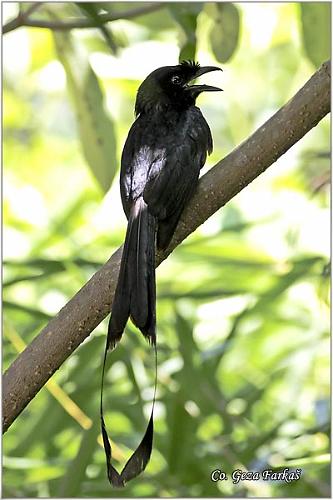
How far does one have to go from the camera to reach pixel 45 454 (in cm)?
262

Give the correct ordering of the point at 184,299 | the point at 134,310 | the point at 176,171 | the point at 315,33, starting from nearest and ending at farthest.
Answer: the point at 134,310, the point at 176,171, the point at 315,33, the point at 184,299

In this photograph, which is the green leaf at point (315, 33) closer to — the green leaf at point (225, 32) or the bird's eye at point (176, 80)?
the green leaf at point (225, 32)

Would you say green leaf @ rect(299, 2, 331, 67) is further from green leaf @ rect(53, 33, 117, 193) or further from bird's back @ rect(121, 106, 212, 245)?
green leaf @ rect(53, 33, 117, 193)

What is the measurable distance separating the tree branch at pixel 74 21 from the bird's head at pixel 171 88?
15 cm

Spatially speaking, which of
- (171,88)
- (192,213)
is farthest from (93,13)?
(192,213)

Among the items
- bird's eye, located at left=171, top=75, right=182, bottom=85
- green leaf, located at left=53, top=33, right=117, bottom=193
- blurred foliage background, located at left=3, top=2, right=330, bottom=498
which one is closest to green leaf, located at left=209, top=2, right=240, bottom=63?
blurred foliage background, located at left=3, top=2, right=330, bottom=498

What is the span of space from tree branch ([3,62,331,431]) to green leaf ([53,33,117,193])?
0.53 m

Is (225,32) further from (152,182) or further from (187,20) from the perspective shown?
(152,182)

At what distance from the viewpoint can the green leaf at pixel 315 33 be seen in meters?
2.25

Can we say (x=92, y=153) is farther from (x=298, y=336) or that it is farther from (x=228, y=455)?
(x=298, y=336)

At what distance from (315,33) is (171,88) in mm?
376

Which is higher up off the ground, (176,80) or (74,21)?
(74,21)

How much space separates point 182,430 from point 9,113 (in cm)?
194

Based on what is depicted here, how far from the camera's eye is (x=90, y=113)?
2309 mm
